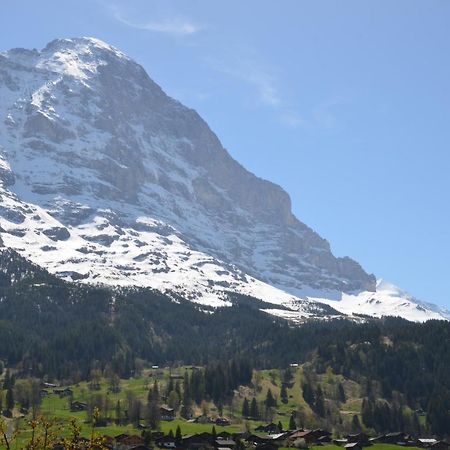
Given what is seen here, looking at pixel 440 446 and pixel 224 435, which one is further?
pixel 440 446

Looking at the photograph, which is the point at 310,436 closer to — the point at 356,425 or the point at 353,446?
the point at 353,446

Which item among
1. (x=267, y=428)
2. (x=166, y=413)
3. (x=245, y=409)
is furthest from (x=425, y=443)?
(x=166, y=413)

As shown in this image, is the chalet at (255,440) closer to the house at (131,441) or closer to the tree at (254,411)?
the house at (131,441)

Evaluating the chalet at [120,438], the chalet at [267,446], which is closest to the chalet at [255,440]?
the chalet at [267,446]

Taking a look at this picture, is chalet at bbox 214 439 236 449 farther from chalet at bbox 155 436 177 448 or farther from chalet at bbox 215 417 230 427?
chalet at bbox 215 417 230 427

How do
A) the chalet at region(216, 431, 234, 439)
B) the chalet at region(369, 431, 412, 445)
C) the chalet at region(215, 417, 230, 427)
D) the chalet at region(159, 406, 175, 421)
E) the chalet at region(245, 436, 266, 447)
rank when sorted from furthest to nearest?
the chalet at region(159, 406, 175, 421)
the chalet at region(215, 417, 230, 427)
the chalet at region(369, 431, 412, 445)
the chalet at region(216, 431, 234, 439)
the chalet at region(245, 436, 266, 447)

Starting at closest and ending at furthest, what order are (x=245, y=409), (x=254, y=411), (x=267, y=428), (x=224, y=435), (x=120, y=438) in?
1. (x=120, y=438)
2. (x=224, y=435)
3. (x=267, y=428)
4. (x=254, y=411)
5. (x=245, y=409)

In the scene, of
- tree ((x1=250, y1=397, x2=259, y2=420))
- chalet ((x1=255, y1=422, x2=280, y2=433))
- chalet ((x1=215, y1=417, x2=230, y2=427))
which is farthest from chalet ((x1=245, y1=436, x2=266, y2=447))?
tree ((x1=250, y1=397, x2=259, y2=420))

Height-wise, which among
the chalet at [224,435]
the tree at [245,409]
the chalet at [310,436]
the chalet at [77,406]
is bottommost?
the chalet at [224,435]

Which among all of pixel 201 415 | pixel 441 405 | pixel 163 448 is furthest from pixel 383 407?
pixel 163 448

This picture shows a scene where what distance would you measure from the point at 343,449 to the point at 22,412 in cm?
8132

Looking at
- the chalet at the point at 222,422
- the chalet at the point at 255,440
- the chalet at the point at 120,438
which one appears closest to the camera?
the chalet at the point at 120,438

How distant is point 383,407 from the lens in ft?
641

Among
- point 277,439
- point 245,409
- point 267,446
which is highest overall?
point 245,409
